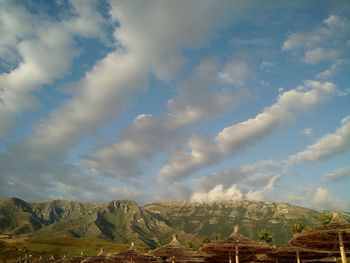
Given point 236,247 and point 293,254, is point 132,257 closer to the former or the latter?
point 236,247

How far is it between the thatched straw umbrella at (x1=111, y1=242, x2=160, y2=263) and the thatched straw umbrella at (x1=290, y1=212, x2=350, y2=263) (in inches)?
533

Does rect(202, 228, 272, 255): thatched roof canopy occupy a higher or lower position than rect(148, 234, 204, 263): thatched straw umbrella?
higher

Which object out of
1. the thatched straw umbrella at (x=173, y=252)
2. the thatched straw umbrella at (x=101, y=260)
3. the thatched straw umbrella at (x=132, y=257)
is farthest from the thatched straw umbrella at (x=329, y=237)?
the thatched straw umbrella at (x=101, y=260)

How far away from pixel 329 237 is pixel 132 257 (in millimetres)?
16097

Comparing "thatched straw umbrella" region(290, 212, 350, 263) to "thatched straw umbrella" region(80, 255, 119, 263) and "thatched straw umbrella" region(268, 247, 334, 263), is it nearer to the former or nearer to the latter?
"thatched straw umbrella" region(268, 247, 334, 263)

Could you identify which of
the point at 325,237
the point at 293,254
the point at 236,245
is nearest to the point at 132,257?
the point at 236,245

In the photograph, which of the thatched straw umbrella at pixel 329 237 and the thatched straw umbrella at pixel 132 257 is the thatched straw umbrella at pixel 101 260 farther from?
the thatched straw umbrella at pixel 329 237

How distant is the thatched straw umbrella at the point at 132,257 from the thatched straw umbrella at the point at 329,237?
44.4 feet

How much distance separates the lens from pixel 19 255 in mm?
80625

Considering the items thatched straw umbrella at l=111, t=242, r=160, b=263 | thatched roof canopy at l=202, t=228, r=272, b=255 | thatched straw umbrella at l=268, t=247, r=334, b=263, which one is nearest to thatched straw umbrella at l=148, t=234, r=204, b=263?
thatched straw umbrella at l=111, t=242, r=160, b=263

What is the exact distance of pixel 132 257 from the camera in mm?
29812

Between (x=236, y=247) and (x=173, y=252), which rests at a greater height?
(x=236, y=247)

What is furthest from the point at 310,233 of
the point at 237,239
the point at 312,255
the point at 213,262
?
the point at 213,262

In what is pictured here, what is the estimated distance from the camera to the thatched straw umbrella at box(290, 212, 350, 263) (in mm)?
18391
